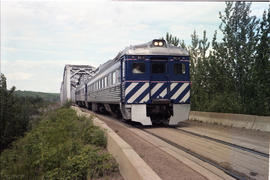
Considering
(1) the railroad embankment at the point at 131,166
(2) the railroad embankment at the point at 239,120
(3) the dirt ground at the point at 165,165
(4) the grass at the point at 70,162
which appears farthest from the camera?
(2) the railroad embankment at the point at 239,120

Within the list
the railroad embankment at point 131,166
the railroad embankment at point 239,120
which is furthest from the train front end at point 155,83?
the railroad embankment at point 131,166

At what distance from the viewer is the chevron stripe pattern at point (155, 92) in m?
11.2

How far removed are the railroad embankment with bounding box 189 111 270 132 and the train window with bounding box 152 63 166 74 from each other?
3042mm

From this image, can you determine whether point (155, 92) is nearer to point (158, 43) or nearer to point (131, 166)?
point (158, 43)

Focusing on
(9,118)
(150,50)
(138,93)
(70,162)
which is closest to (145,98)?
(138,93)

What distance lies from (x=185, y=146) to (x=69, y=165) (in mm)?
3070

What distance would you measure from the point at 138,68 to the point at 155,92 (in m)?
1.15

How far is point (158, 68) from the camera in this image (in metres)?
11.7

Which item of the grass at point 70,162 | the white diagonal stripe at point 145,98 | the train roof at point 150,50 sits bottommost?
the grass at point 70,162

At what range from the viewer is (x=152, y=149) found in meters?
6.59

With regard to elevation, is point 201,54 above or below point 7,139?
above

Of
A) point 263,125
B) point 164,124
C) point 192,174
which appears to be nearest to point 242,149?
point 192,174

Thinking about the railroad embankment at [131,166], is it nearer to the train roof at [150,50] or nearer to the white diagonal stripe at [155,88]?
the white diagonal stripe at [155,88]

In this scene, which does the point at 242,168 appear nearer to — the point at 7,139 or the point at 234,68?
the point at 234,68
